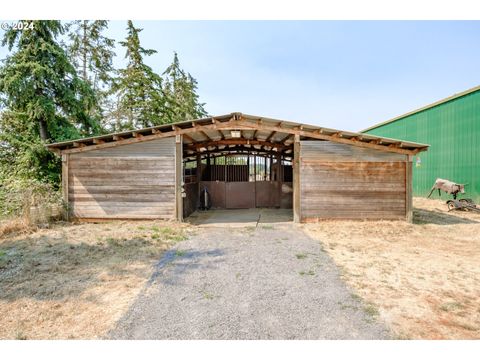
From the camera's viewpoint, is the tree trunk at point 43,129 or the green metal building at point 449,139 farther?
the green metal building at point 449,139

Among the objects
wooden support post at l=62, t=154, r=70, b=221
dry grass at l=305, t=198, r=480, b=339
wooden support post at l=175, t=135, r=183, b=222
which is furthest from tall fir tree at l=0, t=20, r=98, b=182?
dry grass at l=305, t=198, r=480, b=339

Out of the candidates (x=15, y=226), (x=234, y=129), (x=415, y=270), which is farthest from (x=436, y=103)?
(x=15, y=226)

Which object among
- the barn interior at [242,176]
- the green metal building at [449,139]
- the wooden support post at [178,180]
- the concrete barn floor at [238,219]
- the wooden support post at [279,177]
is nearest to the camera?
the wooden support post at [178,180]

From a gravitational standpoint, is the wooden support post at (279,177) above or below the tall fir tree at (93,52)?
below

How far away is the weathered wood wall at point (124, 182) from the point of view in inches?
329

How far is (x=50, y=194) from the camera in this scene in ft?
26.9

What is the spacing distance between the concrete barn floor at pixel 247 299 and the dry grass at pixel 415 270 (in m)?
0.36

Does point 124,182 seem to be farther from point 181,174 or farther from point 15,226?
point 15,226

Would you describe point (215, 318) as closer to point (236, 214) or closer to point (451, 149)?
point (236, 214)

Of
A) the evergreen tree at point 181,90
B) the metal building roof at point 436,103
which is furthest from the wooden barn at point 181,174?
the evergreen tree at point 181,90

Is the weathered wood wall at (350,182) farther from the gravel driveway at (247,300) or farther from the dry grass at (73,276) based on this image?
the dry grass at (73,276)

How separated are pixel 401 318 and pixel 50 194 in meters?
9.70

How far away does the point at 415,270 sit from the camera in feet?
14.5

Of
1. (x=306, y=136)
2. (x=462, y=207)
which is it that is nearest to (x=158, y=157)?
(x=306, y=136)
